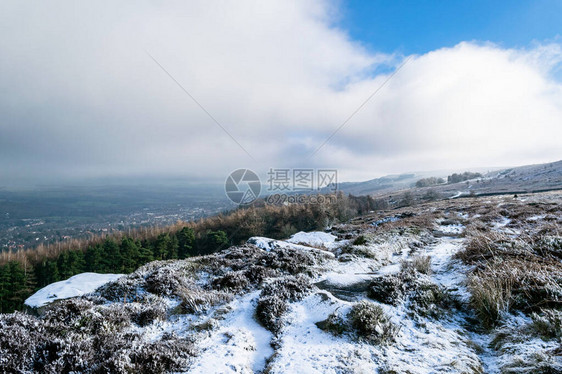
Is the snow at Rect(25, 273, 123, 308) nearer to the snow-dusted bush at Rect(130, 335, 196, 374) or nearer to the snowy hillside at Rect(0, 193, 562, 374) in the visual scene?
the snowy hillside at Rect(0, 193, 562, 374)

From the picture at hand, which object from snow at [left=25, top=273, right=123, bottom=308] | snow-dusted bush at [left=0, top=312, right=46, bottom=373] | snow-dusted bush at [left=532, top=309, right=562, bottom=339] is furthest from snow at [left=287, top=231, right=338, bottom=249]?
snow-dusted bush at [left=0, top=312, right=46, bottom=373]

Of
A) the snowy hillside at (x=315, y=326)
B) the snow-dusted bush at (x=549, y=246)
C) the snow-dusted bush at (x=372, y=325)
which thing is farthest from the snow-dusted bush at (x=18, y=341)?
the snow-dusted bush at (x=549, y=246)

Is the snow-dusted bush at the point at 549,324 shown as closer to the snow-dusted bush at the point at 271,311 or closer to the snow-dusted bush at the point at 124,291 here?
the snow-dusted bush at the point at 271,311

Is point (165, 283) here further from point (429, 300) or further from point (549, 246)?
point (549, 246)

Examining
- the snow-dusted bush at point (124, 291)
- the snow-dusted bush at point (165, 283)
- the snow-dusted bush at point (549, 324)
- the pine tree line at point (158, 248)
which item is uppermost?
the snow-dusted bush at point (549, 324)

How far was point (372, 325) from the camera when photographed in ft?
17.4

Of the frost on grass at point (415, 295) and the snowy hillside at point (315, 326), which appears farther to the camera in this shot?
the frost on grass at point (415, 295)

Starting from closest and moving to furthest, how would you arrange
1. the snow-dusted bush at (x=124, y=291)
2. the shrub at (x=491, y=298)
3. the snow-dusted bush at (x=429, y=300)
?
the shrub at (x=491, y=298) < the snow-dusted bush at (x=429, y=300) < the snow-dusted bush at (x=124, y=291)

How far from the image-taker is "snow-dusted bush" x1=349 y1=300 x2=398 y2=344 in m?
5.17

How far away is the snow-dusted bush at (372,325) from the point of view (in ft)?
17.0

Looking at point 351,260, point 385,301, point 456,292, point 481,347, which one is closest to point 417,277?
point 456,292

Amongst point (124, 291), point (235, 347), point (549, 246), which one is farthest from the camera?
point (124, 291)

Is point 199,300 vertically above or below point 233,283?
above

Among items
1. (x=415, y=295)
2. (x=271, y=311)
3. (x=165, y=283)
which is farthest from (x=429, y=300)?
(x=165, y=283)
